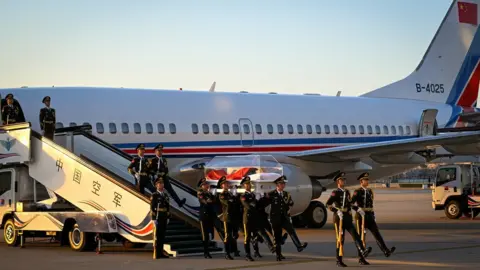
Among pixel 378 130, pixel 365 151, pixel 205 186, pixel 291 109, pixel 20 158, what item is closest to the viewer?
pixel 205 186

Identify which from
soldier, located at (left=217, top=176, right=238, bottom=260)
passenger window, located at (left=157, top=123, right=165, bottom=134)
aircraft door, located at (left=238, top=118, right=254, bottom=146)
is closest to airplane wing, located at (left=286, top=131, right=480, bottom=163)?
aircraft door, located at (left=238, top=118, right=254, bottom=146)

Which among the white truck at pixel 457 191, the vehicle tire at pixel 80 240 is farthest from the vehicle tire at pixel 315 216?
the vehicle tire at pixel 80 240

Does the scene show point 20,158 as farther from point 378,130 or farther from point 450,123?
point 450,123

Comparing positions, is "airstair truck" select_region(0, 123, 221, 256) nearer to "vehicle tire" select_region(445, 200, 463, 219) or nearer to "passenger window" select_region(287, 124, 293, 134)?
"passenger window" select_region(287, 124, 293, 134)

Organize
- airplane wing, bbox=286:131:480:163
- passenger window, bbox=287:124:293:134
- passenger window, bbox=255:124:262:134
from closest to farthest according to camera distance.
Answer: airplane wing, bbox=286:131:480:163 → passenger window, bbox=255:124:262:134 → passenger window, bbox=287:124:293:134

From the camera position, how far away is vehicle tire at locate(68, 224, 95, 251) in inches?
702

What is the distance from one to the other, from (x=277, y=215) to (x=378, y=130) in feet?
48.0

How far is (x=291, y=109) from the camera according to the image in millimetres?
27953

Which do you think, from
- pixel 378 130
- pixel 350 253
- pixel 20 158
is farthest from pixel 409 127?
pixel 20 158

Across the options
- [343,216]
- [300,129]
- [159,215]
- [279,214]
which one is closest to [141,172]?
[159,215]

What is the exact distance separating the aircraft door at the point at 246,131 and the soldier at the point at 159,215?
31.8ft

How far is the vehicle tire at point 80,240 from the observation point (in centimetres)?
1783

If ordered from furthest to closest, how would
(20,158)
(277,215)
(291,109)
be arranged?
(291,109), (20,158), (277,215)

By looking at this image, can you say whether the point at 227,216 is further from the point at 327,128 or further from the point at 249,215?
the point at 327,128
